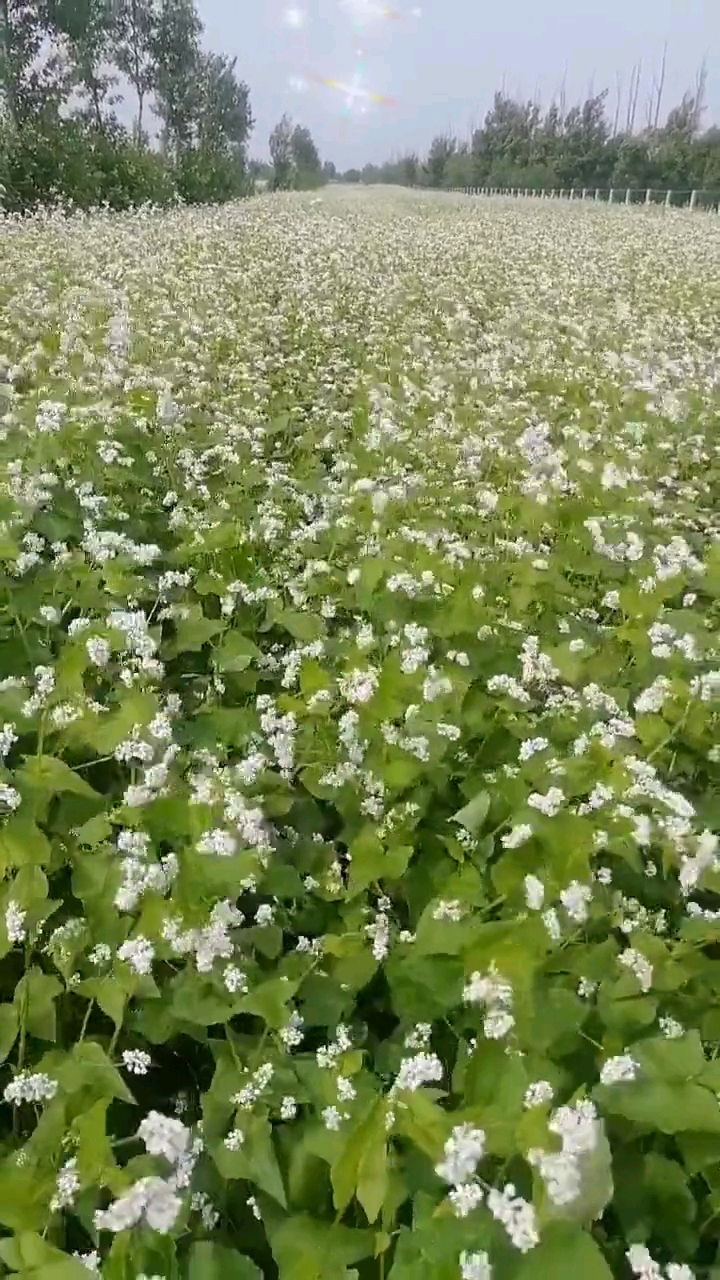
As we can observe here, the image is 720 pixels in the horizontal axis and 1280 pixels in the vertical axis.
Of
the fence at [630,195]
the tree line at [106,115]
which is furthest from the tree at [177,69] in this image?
the fence at [630,195]

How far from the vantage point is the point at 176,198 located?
24797 mm

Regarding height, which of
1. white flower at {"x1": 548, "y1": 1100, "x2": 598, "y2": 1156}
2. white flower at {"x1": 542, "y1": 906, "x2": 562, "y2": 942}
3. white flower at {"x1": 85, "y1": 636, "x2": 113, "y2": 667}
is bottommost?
white flower at {"x1": 542, "y1": 906, "x2": 562, "y2": 942}

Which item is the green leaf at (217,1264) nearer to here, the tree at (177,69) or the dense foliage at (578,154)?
the tree at (177,69)

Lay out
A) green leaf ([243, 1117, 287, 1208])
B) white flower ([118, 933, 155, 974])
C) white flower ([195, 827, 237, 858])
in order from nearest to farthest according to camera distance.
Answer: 1. green leaf ([243, 1117, 287, 1208])
2. white flower ([118, 933, 155, 974])
3. white flower ([195, 827, 237, 858])

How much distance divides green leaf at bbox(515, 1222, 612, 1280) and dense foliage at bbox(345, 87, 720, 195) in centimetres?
5129

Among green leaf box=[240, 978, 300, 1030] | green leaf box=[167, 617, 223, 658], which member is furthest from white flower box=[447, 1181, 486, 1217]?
green leaf box=[167, 617, 223, 658]

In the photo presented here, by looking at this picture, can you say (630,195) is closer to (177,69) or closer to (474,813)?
(177,69)

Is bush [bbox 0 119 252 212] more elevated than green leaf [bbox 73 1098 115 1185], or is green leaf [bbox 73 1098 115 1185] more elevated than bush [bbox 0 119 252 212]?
bush [bbox 0 119 252 212]

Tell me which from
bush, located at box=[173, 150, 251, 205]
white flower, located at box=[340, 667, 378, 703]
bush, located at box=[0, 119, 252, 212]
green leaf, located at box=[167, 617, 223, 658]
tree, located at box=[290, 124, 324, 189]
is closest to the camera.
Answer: white flower, located at box=[340, 667, 378, 703]

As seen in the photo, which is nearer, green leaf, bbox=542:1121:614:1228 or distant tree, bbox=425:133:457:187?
green leaf, bbox=542:1121:614:1228

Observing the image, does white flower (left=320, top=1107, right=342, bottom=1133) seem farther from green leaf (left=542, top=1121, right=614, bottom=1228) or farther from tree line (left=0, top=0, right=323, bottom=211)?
tree line (left=0, top=0, right=323, bottom=211)

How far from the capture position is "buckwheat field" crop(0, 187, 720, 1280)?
1572mm

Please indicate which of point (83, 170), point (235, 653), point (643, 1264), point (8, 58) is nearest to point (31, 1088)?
point (643, 1264)

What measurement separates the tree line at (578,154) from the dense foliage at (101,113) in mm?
23593
